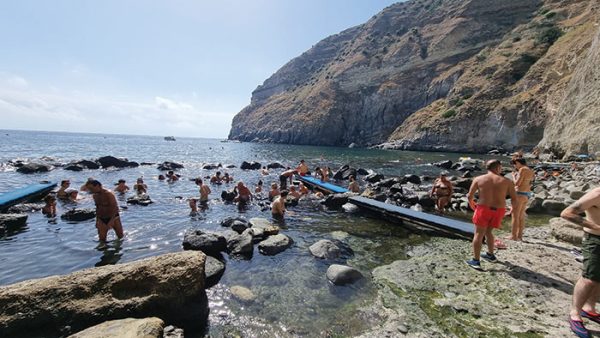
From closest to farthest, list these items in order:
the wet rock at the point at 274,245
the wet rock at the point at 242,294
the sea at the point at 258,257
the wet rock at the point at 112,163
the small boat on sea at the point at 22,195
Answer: the sea at the point at 258,257 → the wet rock at the point at 242,294 → the wet rock at the point at 274,245 → the small boat on sea at the point at 22,195 → the wet rock at the point at 112,163

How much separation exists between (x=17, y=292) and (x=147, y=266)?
1.89 meters

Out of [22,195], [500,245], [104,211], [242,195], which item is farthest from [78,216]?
[500,245]

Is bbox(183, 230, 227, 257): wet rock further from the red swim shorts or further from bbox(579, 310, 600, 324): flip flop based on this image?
bbox(579, 310, 600, 324): flip flop

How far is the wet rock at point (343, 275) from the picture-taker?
278 inches

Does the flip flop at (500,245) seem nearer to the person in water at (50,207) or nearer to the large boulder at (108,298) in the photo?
the large boulder at (108,298)

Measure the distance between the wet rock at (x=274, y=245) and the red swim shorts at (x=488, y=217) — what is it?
5.38 meters

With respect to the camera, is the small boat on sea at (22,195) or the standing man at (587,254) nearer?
the standing man at (587,254)

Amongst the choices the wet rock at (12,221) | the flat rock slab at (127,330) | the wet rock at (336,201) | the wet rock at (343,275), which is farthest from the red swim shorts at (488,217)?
the wet rock at (12,221)

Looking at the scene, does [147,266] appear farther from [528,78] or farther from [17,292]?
[528,78]

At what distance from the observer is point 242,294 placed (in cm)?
672

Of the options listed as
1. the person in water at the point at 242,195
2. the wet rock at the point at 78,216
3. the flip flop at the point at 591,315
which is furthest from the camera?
the person in water at the point at 242,195

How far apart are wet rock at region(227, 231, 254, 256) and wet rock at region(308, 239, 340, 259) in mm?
1876

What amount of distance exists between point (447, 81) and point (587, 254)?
3255 inches

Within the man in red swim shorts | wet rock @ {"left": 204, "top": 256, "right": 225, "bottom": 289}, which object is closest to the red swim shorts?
the man in red swim shorts
